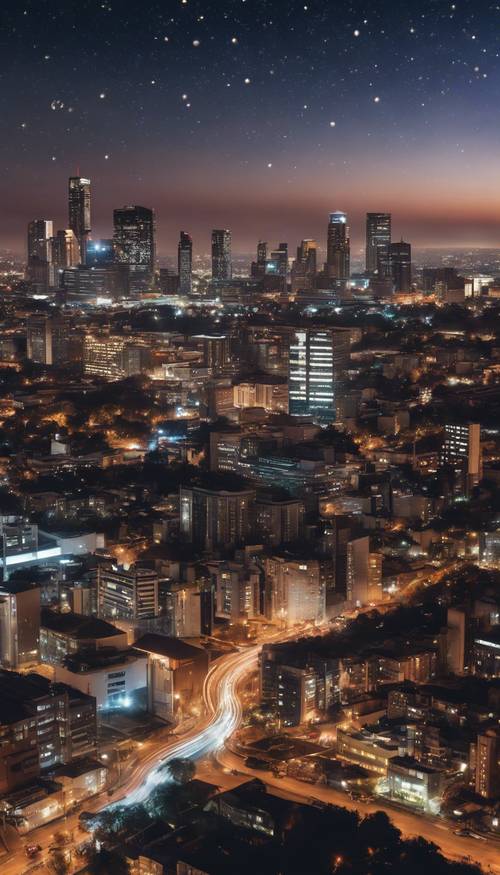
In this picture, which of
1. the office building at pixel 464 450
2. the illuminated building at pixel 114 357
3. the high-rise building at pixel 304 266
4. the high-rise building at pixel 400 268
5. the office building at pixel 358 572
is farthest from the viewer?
the high-rise building at pixel 304 266

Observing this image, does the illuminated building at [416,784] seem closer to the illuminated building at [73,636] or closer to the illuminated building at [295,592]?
the illuminated building at [73,636]

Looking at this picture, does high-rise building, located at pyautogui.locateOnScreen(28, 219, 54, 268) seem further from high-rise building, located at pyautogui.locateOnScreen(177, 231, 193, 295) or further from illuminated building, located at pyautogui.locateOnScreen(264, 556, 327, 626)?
illuminated building, located at pyautogui.locateOnScreen(264, 556, 327, 626)

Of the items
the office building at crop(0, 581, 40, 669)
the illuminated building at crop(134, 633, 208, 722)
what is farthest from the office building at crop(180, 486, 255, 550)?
the illuminated building at crop(134, 633, 208, 722)

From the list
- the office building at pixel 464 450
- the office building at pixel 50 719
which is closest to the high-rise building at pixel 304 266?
the office building at pixel 464 450

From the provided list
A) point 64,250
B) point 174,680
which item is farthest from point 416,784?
point 64,250

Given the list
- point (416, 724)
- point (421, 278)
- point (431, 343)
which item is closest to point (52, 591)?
point (416, 724)

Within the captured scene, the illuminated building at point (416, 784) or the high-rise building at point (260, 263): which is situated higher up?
the high-rise building at point (260, 263)

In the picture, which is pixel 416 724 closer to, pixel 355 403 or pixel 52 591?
pixel 52 591
